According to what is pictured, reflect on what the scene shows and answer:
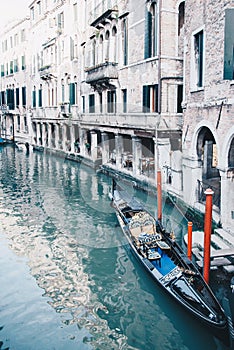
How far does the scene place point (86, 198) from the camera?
15.8m

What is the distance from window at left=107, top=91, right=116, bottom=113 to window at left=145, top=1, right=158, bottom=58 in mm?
4352

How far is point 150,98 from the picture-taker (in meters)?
16.3

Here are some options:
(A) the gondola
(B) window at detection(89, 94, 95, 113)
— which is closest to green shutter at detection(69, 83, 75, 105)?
(B) window at detection(89, 94, 95, 113)

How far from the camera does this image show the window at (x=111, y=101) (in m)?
20.3

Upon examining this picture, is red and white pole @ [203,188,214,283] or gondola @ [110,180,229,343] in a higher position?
red and white pole @ [203,188,214,283]

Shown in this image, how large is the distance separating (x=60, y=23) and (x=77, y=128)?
25.3ft

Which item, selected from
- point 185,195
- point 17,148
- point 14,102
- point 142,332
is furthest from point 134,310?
point 14,102

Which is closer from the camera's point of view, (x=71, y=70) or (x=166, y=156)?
(x=166, y=156)

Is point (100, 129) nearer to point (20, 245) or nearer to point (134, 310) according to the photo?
point (20, 245)

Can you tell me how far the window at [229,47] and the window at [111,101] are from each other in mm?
11381

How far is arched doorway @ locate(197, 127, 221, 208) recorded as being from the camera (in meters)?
12.1

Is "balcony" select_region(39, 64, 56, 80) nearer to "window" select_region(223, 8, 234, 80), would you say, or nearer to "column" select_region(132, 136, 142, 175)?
"column" select_region(132, 136, 142, 175)

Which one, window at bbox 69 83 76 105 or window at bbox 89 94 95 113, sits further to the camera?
window at bbox 69 83 76 105

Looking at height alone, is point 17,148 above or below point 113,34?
below
